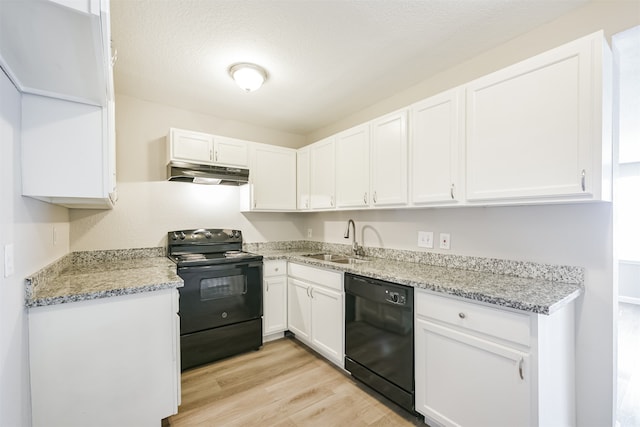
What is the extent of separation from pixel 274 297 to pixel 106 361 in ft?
5.24

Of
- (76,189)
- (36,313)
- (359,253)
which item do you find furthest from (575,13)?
(36,313)

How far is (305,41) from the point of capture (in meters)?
1.92

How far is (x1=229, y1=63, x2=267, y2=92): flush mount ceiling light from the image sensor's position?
7.22 feet

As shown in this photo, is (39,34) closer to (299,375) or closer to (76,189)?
(76,189)

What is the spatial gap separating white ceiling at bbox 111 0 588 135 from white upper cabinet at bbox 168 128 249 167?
14.9 inches

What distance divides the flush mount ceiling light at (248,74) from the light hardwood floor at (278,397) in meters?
2.37

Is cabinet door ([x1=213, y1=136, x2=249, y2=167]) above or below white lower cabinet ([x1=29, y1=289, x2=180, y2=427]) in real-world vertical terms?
above

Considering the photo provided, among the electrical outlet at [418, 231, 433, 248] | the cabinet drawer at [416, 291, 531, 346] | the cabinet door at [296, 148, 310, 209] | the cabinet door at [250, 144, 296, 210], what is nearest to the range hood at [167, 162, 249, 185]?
the cabinet door at [250, 144, 296, 210]

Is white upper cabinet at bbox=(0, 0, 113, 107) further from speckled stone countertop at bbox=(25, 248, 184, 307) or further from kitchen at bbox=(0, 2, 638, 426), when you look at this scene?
speckled stone countertop at bbox=(25, 248, 184, 307)

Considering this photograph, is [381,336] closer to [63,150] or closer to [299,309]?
[299,309]

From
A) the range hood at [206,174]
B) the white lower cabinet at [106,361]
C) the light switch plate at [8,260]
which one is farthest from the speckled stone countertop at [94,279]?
the range hood at [206,174]

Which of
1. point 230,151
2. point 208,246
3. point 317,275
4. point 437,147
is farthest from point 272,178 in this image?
point 437,147

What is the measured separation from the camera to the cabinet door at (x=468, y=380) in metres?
1.35

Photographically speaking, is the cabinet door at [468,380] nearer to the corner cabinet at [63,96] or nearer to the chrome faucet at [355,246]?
the chrome faucet at [355,246]
